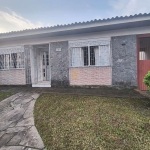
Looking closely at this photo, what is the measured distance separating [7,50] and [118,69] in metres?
7.94

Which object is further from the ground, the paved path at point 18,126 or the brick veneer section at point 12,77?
the brick veneer section at point 12,77

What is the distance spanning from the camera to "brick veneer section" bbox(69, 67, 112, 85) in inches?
329

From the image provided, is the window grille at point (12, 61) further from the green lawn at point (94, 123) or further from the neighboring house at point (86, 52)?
the green lawn at point (94, 123)

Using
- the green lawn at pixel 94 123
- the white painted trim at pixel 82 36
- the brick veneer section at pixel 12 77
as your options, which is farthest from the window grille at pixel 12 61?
the green lawn at pixel 94 123

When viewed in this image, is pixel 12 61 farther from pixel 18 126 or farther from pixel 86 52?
pixel 18 126

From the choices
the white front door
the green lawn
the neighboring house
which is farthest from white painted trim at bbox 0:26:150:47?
the green lawn

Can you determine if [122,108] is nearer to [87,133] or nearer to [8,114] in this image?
[87,133]

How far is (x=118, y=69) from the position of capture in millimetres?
8172

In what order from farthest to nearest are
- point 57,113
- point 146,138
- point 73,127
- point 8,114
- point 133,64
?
point 133,64
point 8,114
point 57,113
point 73,127
point 146,138

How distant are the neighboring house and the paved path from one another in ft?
10.8

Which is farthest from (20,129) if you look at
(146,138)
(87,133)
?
(146,138)

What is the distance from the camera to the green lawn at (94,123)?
3186mm

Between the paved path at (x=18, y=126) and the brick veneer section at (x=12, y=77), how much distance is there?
347 cm

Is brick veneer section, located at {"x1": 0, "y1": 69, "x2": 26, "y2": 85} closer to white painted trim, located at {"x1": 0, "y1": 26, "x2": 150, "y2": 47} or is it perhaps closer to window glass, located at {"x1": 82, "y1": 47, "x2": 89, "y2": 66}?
white painted trim, located at {"x1": 0, "y1": 26, "x2": 150, "y2": 47}
